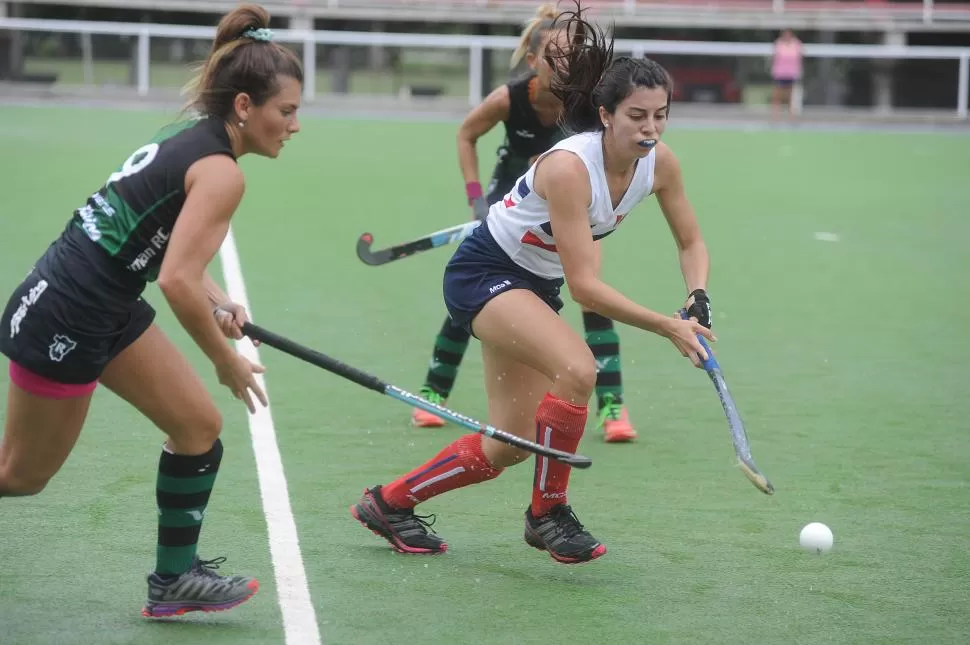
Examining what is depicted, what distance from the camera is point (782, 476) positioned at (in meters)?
5.88

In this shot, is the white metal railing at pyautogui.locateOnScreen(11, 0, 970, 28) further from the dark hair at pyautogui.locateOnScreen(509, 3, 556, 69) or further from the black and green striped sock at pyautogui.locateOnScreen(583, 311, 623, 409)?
the black and green striped sock at pyautogui.locateOnScreen(583, 311, 623, 409)

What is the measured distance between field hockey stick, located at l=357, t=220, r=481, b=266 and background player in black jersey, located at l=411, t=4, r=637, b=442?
6.7 inches

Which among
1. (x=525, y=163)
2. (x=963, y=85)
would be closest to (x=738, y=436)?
(x=525, y=163)

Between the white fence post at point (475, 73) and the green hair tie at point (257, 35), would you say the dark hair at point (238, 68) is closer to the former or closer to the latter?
the green hair tie at point (257, 35)

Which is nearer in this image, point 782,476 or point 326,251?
point 782,476

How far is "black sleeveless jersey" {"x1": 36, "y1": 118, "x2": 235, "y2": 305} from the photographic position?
12.4 ft

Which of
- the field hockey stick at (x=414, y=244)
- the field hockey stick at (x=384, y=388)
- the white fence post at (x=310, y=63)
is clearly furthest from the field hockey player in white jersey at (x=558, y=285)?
the white fence post at (x=310, y=63)

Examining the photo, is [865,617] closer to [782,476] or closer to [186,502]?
[782,476]

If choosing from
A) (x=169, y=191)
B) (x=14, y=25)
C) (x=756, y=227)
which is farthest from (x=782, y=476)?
(x=14, y=25)

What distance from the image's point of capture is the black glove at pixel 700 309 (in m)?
4.69

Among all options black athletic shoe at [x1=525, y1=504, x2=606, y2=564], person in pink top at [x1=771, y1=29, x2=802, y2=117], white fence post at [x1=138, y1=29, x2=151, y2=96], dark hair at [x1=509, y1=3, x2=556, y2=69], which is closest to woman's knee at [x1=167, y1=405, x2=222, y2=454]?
black athletic shoe at [x1=525, y1=504, x2=606, y2=564]

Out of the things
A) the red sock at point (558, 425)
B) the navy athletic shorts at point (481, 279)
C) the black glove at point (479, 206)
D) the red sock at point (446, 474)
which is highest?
the navy athletic shorts at point (481, 279)

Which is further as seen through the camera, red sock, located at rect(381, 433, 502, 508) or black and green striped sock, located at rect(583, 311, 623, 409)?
black and green striped sock, located at rect(583, 311, 623, 409)

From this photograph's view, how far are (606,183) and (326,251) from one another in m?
6.68
